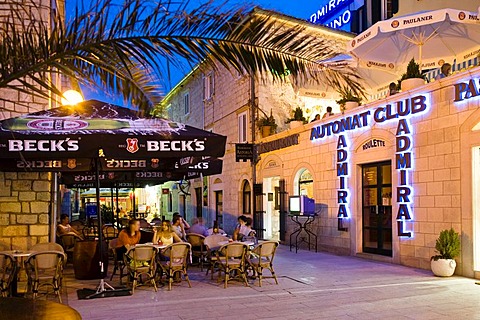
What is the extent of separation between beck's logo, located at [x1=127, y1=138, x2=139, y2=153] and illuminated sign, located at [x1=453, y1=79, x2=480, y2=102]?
607cm

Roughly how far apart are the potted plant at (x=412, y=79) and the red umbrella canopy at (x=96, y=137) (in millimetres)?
5143

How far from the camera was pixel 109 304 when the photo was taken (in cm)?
681

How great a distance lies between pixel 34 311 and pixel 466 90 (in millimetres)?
8216

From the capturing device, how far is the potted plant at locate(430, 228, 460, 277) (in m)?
8.44

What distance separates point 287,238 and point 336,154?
12.9ft

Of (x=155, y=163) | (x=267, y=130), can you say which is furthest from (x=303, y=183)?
(x=155, y=163)

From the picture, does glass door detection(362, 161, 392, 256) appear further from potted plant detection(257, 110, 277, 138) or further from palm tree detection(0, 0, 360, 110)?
palm tree detection(0, 0, 360, 110)

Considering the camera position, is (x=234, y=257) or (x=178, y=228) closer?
(x=234, y=257)

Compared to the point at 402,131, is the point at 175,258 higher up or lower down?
lower down

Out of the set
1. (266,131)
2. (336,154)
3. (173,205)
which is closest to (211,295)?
(336,154)

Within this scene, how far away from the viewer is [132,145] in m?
6.45

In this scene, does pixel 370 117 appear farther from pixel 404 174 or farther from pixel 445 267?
pixel 445 267

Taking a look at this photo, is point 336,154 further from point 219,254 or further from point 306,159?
point 219,254

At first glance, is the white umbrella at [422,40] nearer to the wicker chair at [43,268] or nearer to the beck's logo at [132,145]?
the beck's logo at [132,145]
